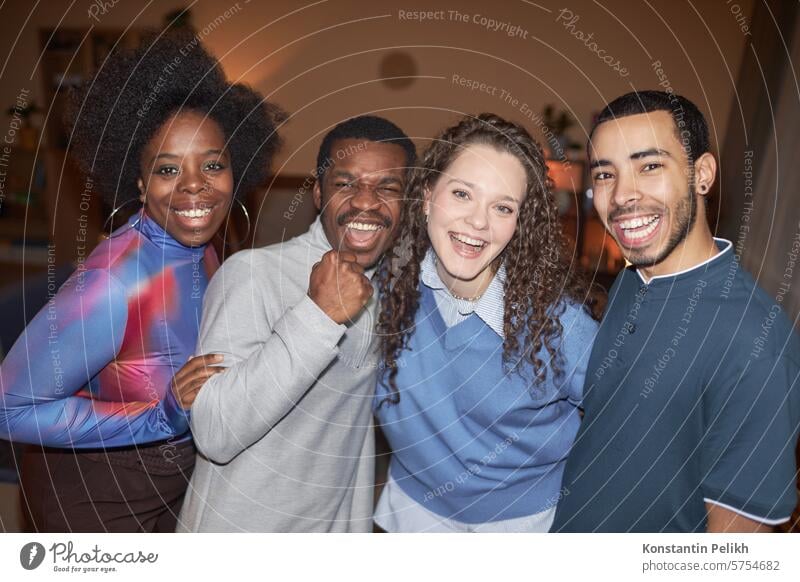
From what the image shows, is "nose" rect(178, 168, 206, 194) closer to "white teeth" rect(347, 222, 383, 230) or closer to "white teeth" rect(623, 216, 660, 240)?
"white teeth" rect(347, 222, 383, 230)

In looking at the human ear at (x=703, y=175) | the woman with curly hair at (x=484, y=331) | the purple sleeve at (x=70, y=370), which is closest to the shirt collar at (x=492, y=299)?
the woman with curly hair at (x=484, y=331)

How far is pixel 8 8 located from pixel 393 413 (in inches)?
29.3

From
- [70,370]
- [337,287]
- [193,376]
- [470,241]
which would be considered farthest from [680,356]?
[70,370]

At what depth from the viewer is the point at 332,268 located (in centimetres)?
73

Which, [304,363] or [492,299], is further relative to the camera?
[492,299]

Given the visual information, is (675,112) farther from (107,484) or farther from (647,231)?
(107,484)

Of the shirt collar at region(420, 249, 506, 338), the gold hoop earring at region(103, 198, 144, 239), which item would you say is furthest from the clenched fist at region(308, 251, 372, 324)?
the gold hoop earring at region(103, 198, 144, 239)

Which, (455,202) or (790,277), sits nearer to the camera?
(455,202)

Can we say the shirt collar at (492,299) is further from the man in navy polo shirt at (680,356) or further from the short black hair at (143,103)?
the short black hair at (143,103)

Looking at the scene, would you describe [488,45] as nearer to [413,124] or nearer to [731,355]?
[413,124]

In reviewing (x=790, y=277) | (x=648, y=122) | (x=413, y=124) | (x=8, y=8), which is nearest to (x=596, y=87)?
(x=648, y=122)

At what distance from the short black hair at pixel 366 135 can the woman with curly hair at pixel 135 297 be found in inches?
3.8

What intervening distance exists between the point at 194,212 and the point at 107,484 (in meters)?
0.36

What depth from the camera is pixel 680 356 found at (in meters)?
0.73
